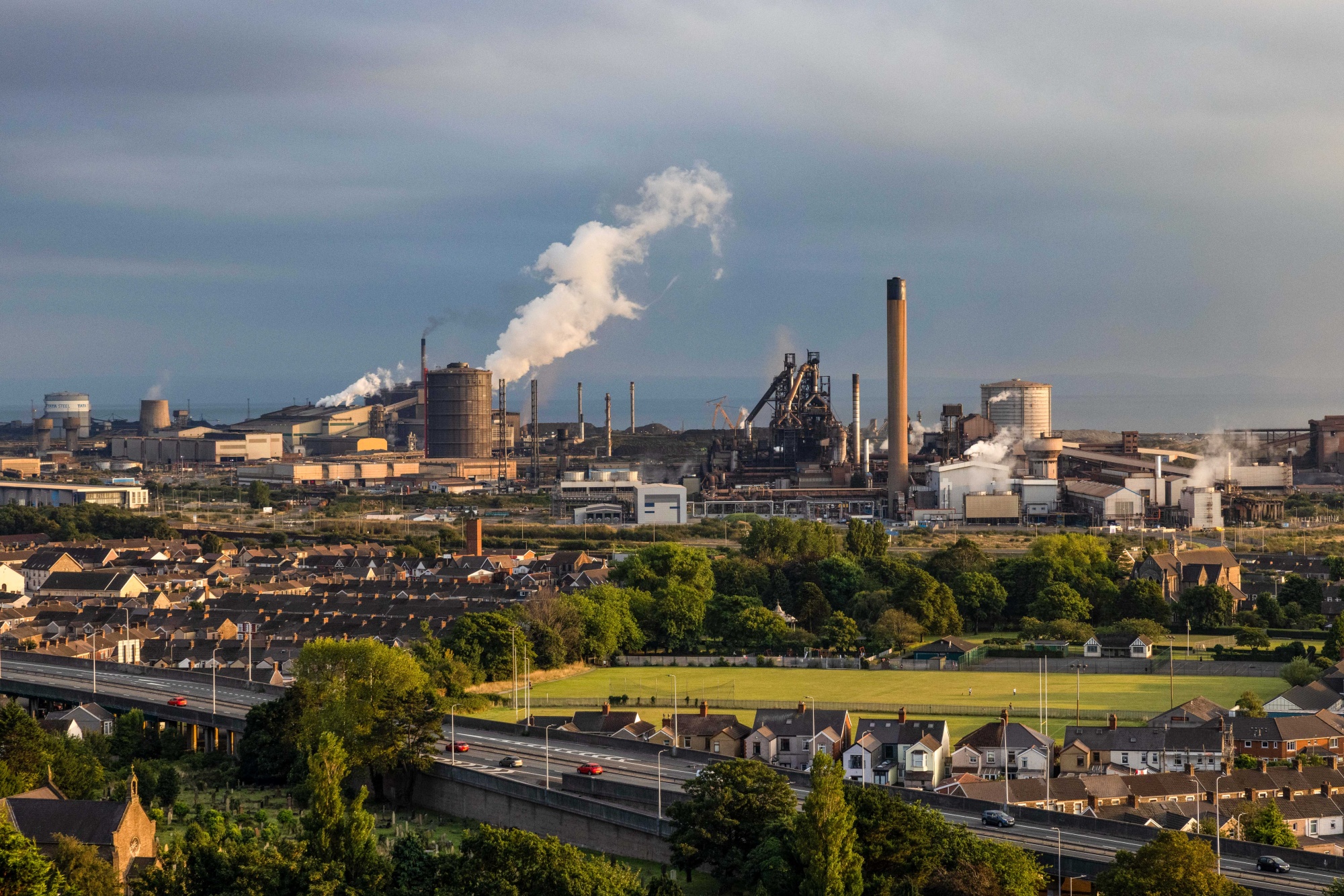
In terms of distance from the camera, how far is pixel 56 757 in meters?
30.1

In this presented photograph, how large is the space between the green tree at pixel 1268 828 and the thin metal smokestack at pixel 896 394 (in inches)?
2361

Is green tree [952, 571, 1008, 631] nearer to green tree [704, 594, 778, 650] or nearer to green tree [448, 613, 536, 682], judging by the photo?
green tree [704, 594, 778, 650]

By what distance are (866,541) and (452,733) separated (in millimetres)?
32956

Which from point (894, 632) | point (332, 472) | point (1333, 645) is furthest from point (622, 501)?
point (1333, 645)

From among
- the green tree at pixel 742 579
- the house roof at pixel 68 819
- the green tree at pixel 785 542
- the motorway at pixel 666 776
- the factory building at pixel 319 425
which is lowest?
the motorway at pixel 666 776

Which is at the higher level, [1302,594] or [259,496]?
[259,496]

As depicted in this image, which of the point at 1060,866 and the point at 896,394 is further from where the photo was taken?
the point at 896,394

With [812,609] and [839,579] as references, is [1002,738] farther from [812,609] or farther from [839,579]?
[839,579]

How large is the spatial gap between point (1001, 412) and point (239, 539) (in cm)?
5064

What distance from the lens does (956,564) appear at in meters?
58.6

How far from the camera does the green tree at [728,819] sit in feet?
80.7

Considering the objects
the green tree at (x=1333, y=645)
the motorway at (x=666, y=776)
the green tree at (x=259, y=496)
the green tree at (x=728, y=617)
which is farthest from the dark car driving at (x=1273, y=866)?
the green tree at (x=259, y=496)

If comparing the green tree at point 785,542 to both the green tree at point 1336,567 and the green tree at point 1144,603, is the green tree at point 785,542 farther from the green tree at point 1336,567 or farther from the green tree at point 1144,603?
the green tree at point 1336,567

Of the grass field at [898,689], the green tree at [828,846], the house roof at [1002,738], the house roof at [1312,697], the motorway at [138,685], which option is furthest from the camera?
the grass field at [898,689]
